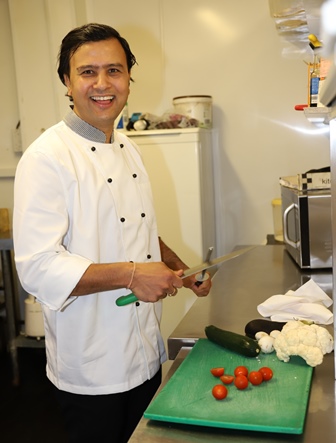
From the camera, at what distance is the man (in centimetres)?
136

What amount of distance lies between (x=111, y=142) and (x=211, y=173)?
1.75 m

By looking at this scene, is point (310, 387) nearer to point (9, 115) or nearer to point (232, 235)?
point (232, 235)

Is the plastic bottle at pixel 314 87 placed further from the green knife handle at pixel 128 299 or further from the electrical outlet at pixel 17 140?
the electrical outlet at pixel 17 140

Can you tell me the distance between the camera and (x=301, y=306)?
155 centimetres

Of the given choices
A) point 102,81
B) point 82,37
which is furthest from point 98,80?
point 82,37

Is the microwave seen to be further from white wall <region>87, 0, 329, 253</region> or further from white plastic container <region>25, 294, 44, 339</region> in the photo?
white plastic container <region>25, 294, 44, 339</region>

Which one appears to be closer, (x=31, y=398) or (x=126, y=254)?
(x=126, y=254)

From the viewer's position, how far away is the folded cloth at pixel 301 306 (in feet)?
4.95

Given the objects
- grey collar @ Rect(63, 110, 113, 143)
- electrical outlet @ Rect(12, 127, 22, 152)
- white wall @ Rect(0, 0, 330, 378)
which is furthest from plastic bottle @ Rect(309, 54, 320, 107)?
electrical outlet @ Rect(12, 127, 22, 152)

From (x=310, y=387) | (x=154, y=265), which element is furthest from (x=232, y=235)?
(x=310, y=387)

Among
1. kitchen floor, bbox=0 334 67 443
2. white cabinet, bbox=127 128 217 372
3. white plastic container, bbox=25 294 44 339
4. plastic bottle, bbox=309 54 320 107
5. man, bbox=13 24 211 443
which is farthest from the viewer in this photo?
white plastic container, bbox=25 294 44 339

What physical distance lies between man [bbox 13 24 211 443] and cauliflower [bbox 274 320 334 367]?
0.97 ft

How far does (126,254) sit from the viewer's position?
5.06 ft

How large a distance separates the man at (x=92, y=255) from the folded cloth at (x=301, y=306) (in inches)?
7.6
